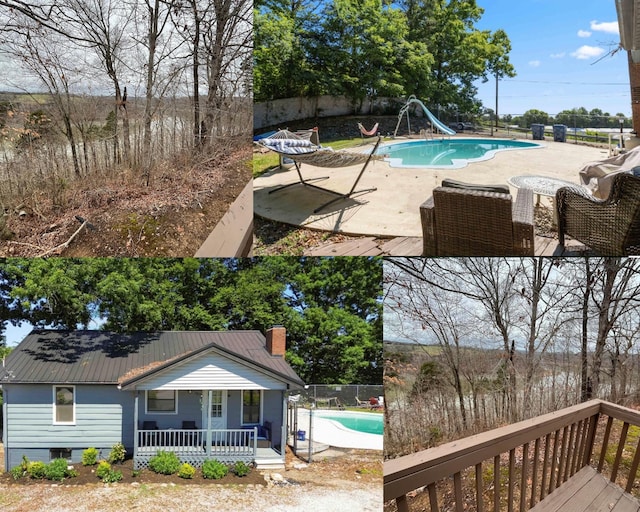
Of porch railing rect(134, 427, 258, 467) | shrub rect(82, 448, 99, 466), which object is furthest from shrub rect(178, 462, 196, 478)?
shrub rect(82, 448, 99, 466)

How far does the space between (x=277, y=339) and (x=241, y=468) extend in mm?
921

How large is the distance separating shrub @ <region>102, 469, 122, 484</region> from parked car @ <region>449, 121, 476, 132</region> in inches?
234

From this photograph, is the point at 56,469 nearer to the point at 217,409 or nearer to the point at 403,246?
the point at 217,409

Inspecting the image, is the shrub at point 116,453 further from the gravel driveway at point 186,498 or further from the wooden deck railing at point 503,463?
the wooden deck railing at point 503,463

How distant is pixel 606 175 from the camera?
3.39 metres

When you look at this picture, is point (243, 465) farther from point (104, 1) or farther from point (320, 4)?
point (320, 4)

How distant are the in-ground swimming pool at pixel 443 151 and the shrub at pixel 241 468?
3.69 m

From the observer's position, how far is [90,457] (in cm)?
312

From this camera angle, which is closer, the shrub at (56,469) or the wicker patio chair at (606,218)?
the wicker patio chair at (606,218)

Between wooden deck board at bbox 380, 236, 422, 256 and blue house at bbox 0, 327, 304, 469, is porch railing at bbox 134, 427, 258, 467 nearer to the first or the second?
blue house at bbox 0, 327, 304, 469

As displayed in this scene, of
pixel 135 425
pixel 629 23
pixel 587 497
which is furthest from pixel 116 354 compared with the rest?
pixel 629 23

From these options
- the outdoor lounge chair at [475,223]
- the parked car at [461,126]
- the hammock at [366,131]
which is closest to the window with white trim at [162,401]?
the outdoor lounge chair at [475,223]

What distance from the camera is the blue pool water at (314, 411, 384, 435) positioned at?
3.16 m

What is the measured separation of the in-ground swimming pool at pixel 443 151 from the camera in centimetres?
618
